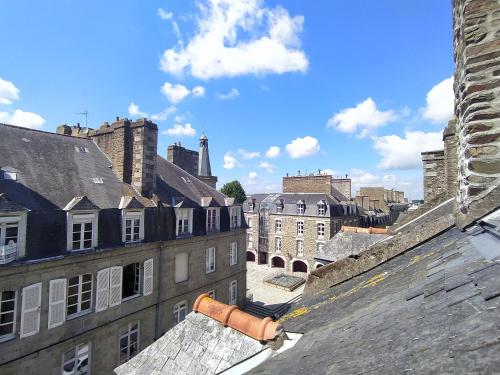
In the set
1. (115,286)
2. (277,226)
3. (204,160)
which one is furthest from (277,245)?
(115,286)

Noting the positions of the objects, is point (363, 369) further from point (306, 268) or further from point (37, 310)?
point (306, 268)

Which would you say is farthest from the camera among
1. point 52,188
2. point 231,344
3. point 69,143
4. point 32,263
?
point 69,143

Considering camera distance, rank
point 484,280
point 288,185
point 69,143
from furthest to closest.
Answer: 1. point 288,185
2. point 69,143
3. point 484,280

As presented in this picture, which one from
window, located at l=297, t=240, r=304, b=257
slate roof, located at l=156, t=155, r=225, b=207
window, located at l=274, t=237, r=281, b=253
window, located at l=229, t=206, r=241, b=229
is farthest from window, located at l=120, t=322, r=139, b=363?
window, located at l=274, t=237, r=281, b=253

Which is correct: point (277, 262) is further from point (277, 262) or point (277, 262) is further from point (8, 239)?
point (8, 239)

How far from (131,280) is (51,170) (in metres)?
5.67

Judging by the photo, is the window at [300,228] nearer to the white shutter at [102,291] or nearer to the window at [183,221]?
the window at [183,221]

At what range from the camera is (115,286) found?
1159 cm

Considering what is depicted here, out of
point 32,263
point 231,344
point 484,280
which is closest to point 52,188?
point 32,263

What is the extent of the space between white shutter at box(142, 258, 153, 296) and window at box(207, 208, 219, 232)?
396 cm

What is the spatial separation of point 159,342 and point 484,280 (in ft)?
15.0

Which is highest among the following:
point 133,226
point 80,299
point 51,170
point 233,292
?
point 51,170

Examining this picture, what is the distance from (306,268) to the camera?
32.3 meters

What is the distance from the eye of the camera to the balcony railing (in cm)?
850
